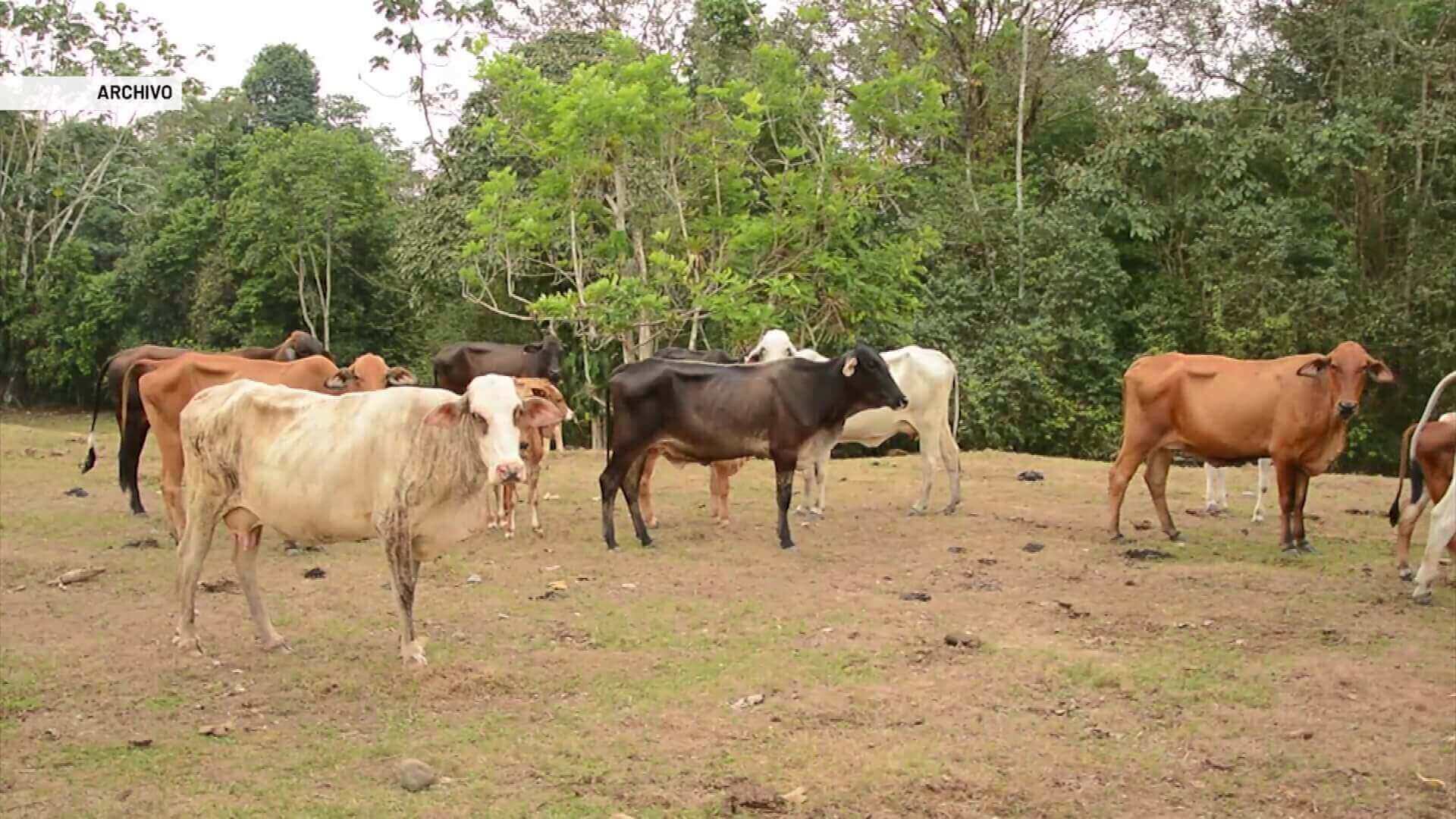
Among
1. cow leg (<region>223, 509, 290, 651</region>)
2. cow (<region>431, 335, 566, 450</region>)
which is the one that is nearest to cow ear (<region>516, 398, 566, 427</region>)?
cow leg (<region>223, 509, 290, 651</region>)

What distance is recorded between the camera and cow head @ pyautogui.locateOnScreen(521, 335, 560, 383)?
18.4 meters

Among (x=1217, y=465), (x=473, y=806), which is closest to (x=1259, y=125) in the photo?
(x=1217, y=465)

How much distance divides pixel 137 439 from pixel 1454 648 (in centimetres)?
1075

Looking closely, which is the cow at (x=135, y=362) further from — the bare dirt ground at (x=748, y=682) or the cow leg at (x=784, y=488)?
the cow leg at (x=784, y=488)

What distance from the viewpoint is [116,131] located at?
3616 centimetres

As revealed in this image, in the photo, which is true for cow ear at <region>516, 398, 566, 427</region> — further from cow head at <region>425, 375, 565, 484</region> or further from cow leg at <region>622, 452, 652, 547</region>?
cow leg at <region>622, 452, 652, 547</region>

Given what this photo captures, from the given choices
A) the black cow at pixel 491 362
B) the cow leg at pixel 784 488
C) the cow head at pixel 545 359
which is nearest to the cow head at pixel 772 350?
the cow leg at pixel 784 488

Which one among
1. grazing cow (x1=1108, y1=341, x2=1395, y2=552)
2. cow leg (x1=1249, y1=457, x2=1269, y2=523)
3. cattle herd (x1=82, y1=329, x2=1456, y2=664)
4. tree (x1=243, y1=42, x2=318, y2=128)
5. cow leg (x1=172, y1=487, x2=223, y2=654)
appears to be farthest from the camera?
tree (x1=243, y1=42, x2=318, y2=128)

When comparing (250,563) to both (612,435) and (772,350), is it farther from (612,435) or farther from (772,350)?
(772,350)

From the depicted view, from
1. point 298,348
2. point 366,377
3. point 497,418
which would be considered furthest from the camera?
point 298,348

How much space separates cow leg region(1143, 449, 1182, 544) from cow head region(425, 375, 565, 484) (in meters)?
6.18

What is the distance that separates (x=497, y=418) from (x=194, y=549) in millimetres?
1960

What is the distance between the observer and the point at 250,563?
25.0 ft

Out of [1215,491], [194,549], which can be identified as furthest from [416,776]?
[1215,491]
